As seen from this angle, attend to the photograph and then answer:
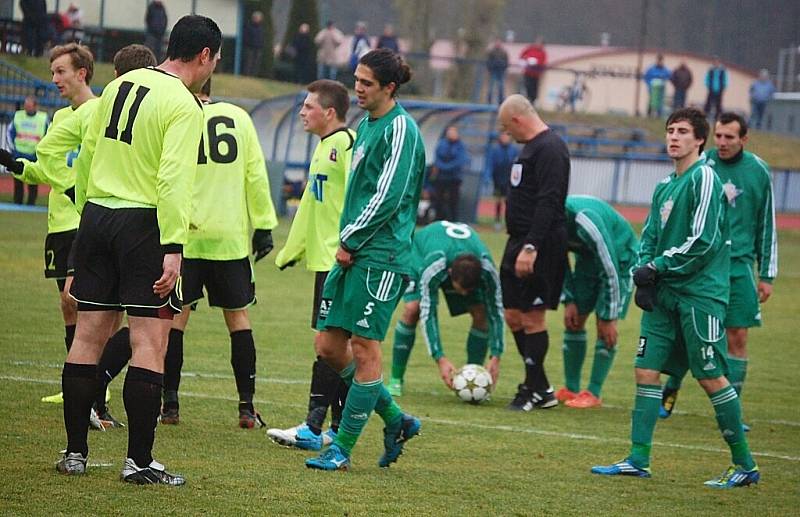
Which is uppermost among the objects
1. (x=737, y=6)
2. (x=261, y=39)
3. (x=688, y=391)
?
(x=737, y=6)

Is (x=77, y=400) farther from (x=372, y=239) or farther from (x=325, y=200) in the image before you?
(x=325, y=200)

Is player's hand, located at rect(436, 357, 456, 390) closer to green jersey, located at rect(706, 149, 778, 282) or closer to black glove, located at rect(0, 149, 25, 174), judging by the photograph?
green jersey, located at rect(706, 149, 778, 282)

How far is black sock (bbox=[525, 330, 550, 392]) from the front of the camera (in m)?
9.46

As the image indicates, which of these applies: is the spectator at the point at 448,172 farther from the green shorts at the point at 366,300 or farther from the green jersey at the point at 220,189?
the green shorts at the point at 366,300

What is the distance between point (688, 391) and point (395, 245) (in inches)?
203

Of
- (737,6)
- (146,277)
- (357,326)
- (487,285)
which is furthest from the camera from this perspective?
(737,6)

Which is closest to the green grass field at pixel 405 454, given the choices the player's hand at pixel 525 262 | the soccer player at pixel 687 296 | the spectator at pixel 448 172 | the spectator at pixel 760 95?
the soccer player at pixel 687 296

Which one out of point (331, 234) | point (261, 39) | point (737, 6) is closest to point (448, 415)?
point (331, 234)

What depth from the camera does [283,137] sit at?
27.3 metres

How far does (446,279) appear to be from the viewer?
31.9 ft

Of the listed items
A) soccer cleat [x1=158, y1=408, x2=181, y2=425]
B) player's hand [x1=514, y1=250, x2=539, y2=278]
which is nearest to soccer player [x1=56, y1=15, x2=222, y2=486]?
soccer cleat [x1=158, y1=408, x2=181, y2=425]

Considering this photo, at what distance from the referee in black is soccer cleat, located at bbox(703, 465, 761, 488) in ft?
7.45

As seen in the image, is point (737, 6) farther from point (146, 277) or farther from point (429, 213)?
point (146, 277)

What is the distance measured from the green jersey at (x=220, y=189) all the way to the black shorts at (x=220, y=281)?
0.06 m
